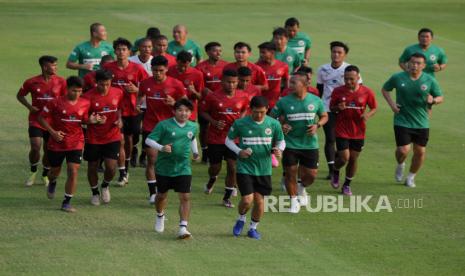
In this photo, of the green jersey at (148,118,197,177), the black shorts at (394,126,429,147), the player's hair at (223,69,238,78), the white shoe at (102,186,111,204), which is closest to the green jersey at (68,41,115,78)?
the white shoe at (102,186,111,204)

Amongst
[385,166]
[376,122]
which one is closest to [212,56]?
[385,166]

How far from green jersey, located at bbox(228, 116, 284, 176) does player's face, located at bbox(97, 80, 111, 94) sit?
2.74 metres

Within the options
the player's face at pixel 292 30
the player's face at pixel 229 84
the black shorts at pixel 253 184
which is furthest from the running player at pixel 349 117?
the player's face at pixel 292 30

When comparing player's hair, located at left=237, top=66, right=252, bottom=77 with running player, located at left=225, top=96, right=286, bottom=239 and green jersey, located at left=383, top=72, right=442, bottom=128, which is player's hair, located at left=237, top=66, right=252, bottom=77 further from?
green jersey, located at left=383, top=72, right=442, bottom=128

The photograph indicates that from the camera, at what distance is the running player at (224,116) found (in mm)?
16625

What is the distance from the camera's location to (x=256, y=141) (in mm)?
14625

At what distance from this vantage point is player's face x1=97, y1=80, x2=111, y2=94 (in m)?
16.5

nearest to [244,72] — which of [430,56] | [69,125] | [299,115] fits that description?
[299,115]

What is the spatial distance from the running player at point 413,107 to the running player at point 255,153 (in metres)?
3.98

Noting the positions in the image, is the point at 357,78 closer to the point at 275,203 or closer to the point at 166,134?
the point at 275,203

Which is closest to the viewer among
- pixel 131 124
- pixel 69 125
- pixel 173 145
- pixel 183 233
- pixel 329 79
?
pixel 183 233

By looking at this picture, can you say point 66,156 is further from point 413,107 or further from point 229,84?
point 413,107

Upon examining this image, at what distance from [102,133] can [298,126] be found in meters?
3.07

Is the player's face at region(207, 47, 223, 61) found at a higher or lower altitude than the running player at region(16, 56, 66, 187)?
higher
